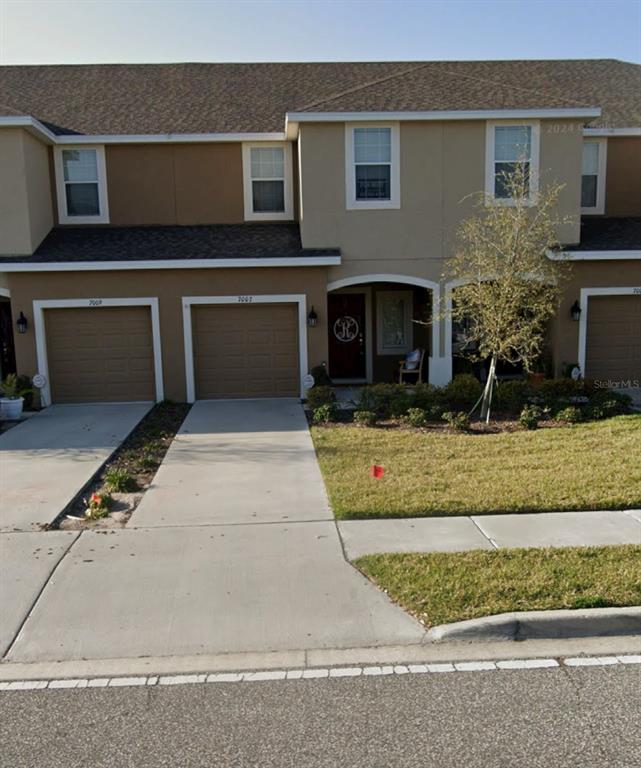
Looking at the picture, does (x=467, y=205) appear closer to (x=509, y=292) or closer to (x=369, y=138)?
(x=369, y=138)

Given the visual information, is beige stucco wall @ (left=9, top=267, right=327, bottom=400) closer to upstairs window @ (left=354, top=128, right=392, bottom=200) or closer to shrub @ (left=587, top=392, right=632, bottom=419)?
upstairs window @ (left=354, top=128, right=392, bottom=200)

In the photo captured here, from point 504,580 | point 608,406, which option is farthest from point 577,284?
point 504,580

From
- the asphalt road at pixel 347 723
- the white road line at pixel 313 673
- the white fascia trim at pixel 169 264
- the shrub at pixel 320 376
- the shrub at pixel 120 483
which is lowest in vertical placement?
the shrub at pixel 120 483

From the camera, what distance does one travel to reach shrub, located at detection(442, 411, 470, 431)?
1128 centimetres

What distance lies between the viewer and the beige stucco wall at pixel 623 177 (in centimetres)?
1586

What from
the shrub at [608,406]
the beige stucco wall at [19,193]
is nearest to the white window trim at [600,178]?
the shrub at [608,406]

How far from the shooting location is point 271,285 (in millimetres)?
14297

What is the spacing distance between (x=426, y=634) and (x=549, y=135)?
40.5 ft

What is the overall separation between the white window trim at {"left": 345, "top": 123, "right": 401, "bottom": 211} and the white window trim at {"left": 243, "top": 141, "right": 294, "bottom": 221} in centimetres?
199

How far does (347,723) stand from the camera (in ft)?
12.3

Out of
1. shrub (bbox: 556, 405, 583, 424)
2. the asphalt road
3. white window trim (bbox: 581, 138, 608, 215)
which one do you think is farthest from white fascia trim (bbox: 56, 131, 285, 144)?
the asphalt road

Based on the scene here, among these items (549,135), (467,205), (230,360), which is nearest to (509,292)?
(467,205)

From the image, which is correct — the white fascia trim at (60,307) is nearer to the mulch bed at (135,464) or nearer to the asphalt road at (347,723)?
the mulch bed at (135,464)

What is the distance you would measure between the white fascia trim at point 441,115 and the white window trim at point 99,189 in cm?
478
